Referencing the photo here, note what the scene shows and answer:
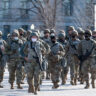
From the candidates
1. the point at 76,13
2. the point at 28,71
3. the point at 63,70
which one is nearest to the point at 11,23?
the point at 76,13

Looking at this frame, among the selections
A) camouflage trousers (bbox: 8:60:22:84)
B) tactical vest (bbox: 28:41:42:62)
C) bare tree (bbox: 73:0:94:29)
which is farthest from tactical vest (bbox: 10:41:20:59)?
bare tree (bbox: 73:0:94:29)

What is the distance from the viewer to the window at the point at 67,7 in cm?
5322

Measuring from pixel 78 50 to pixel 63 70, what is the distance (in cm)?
206

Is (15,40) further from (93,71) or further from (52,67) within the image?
(93,71)

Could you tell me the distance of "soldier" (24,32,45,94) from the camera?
14539mm

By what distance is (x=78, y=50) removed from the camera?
16531mm

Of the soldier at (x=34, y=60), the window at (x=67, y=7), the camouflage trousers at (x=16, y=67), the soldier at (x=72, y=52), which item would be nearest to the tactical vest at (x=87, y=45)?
the soldier at (x=72, y=52)

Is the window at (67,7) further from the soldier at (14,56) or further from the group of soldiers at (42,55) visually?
the soldier at (14,56)

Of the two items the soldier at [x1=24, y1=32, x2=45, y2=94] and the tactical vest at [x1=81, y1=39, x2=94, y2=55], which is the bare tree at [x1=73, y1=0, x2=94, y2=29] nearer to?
the tactical vest at [x1=81, y1=39, x2=94, y2=55]

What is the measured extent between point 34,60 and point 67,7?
4007 cm

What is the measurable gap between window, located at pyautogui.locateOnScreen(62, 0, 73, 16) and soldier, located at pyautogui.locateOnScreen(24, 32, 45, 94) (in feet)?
124

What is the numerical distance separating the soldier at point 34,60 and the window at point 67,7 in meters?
37.9

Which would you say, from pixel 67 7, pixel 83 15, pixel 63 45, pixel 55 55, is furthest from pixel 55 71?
pixel 67 7

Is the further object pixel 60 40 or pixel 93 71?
pixel 60 40
